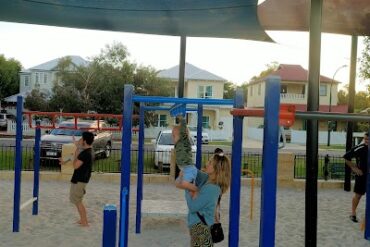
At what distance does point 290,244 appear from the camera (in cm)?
704

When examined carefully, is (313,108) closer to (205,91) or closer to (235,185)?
(235,185)

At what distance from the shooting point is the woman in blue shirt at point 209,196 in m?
4.29

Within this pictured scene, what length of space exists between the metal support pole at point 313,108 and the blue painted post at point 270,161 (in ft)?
5.05

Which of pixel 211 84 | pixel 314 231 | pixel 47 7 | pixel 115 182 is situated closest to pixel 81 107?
pixel 211 84

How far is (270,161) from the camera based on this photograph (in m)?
2.80

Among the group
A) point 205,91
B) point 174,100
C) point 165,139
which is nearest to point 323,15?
point 174,100

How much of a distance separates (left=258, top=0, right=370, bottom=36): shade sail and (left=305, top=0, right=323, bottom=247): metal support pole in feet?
6.94

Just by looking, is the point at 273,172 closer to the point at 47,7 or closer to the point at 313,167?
the point at 313,167

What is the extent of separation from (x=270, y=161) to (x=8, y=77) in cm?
5890

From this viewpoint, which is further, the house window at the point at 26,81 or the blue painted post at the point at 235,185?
the house window at the point at 26,81

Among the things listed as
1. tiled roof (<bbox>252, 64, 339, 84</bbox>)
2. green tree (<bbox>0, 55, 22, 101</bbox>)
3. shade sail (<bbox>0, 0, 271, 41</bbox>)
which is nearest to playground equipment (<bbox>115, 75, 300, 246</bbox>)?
shade sail (<bbox>0, 0, 271, 41</bbox>)

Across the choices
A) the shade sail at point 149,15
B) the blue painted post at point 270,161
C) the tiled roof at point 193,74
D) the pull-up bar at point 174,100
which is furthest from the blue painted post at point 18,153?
Answer: the tiled roof at point 193,74

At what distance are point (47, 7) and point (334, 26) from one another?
482 centimetres

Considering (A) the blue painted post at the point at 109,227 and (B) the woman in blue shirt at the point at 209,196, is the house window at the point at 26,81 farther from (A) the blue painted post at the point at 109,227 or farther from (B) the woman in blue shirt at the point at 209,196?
(A) the blue painted post at the point at 109,227
